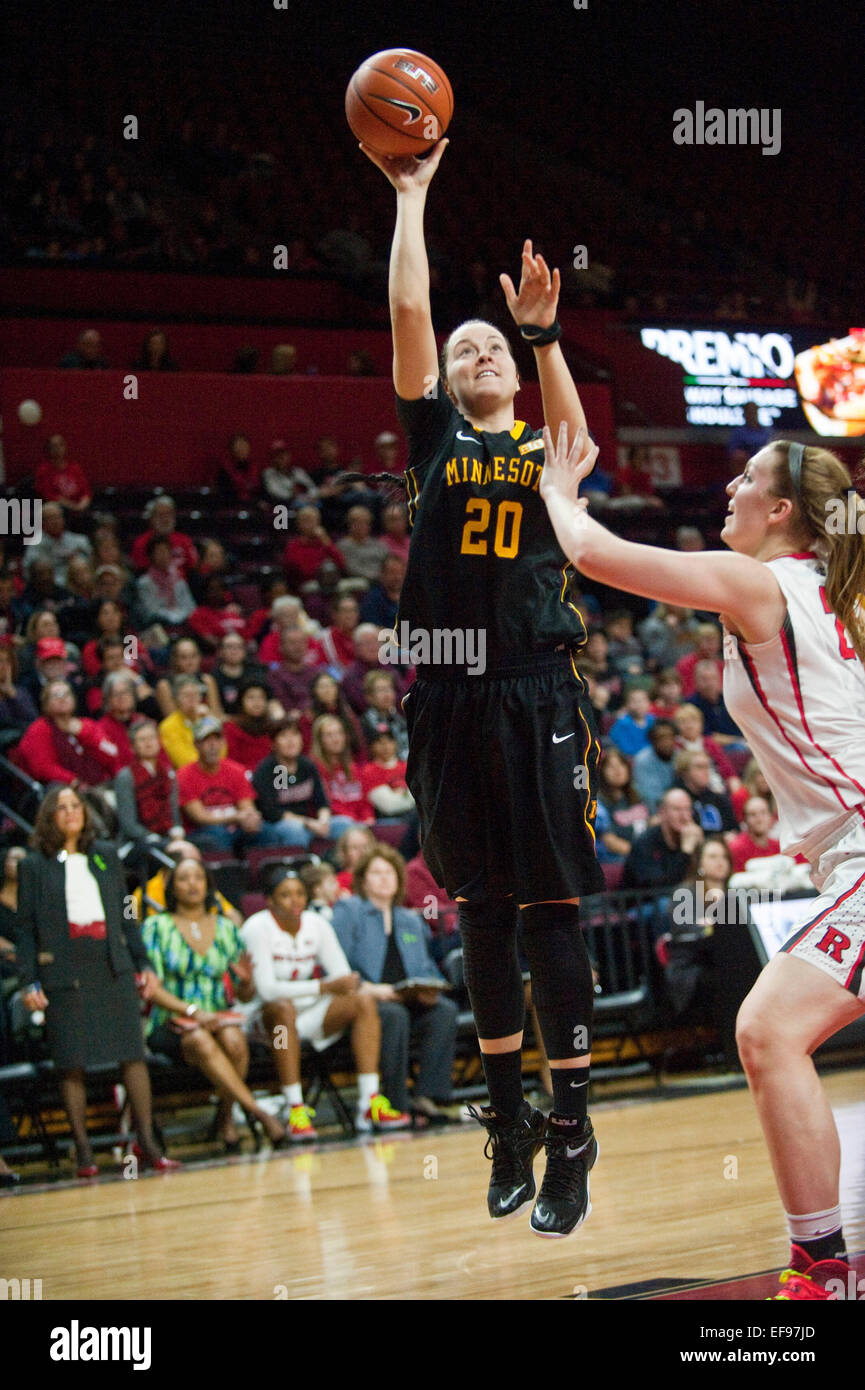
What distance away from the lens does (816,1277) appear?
3229 millimetres

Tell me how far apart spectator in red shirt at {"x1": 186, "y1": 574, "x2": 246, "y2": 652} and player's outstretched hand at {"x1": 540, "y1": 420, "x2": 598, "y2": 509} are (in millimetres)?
7607

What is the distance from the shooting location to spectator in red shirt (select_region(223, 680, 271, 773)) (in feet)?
32.0

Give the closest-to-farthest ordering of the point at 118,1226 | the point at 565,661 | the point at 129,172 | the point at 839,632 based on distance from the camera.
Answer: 1. the point at 839,632
2. the point at 565,661
3. the point at 118,1226
4. the point at 129,172

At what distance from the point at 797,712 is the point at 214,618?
811 cm

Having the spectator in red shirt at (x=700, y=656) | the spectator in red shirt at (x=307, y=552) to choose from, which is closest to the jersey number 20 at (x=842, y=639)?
the spectator in red shirt at (x=700, y=656)

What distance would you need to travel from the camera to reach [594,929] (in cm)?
937

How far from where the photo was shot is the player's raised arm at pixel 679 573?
3.26 metres

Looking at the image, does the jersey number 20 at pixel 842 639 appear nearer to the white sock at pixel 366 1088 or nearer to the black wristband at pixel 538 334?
the black wristband at pixel 538 334

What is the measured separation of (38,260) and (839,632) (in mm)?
11734

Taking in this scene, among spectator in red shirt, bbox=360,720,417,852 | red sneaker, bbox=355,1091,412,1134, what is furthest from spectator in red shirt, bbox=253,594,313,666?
red sneaker, bbox=355,1091,412,1134

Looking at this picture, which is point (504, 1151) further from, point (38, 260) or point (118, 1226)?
point (38, 260)

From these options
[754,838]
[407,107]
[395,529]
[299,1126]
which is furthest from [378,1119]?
[395,529]

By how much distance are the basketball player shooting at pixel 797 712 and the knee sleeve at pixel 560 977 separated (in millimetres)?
617
